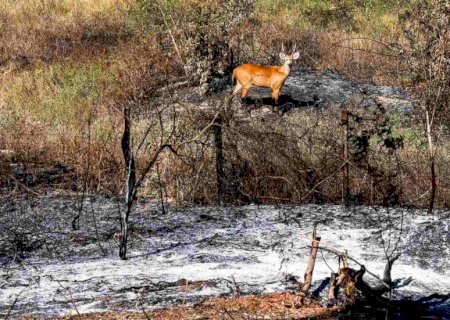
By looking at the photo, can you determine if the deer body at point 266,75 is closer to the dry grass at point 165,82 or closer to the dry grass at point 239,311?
the dry grass at point 165,82

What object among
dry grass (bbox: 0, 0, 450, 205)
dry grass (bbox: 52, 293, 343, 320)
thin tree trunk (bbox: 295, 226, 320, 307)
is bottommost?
dry grass (bbox: 52, 293, 343, 320)

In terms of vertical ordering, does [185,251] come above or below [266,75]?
below

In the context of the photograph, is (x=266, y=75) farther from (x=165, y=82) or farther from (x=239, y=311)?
(x=239, y=311)

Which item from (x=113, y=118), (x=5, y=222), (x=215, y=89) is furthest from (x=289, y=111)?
(x=5, y=222)

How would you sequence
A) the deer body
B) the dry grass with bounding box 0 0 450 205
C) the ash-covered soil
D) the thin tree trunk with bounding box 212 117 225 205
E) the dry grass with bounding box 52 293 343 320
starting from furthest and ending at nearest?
the deer body, the dry grass with bounding box 0 0 450 205, the thin tree trunk with bounding box 212 117 225 205, the ash-covered soil, the dry grass with bounding box 52 293 343 320

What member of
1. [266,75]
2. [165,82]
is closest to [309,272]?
[266,75]

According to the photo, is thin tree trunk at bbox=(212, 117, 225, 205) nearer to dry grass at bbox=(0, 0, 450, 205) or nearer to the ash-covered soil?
dry grass at bbox=(0, 0, 450, 205)

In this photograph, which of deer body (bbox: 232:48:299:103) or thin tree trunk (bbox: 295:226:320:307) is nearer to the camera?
thin tree trunk (bbox: 295:226:320:307)

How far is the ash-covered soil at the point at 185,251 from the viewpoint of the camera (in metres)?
5.32

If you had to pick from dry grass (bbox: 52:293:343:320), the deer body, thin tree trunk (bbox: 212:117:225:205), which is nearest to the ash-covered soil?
dry grass (bbox: 52:293:343:320)

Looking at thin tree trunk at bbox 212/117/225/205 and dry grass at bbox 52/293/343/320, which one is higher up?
thin tree trunk at bbox 212/117/225/205

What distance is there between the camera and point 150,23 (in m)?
16.1

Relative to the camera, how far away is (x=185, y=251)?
20.2 ft

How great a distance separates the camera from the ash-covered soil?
5316 mm
